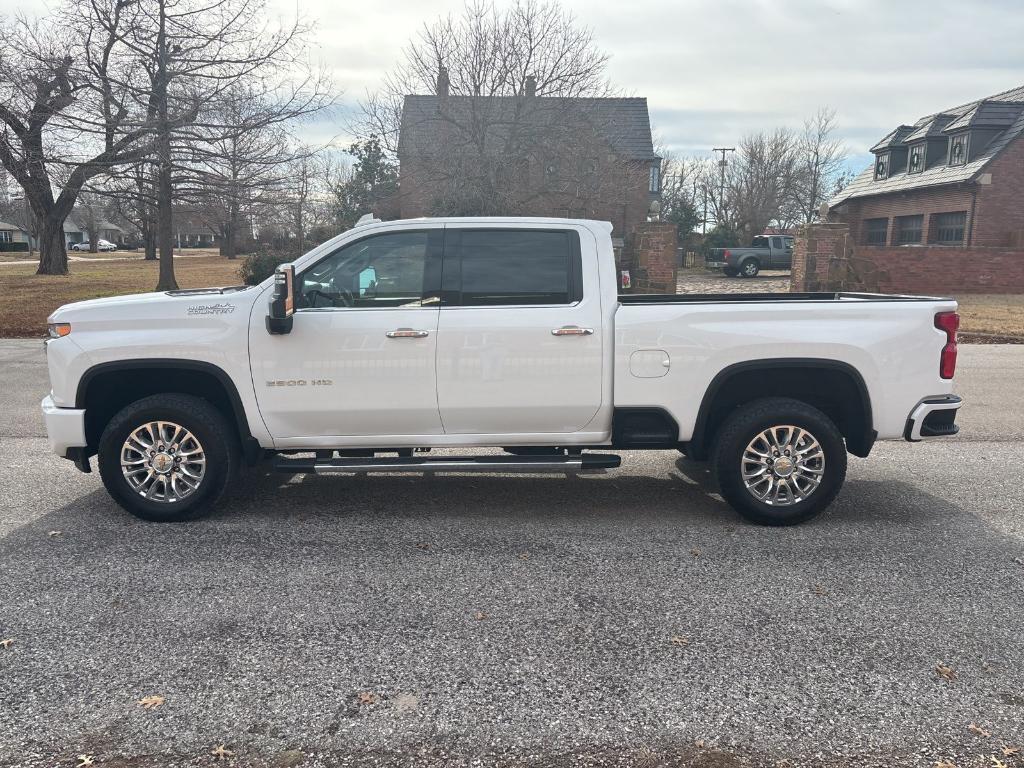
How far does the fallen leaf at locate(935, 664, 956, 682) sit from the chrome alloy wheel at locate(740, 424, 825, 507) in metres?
1.87

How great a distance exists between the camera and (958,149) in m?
37.3

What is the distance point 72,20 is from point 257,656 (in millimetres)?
23716

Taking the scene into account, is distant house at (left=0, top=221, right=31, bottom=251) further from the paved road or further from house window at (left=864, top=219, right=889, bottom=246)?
the paved road

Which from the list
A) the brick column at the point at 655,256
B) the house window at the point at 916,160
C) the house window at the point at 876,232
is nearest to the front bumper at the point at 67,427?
the brick column at the point at 655,256

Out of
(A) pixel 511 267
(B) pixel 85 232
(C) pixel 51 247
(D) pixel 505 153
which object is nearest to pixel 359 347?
(A) pixel 511 267

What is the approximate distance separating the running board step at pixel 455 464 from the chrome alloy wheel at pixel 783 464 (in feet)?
2.88

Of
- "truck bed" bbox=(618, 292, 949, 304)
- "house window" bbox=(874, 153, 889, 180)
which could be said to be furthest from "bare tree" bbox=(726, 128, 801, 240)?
"truck bed" bbox=(618, 292, 949, 304)

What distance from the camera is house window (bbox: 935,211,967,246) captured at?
36188mm

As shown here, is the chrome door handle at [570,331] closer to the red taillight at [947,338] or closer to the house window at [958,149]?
the red taillight at [947,338]

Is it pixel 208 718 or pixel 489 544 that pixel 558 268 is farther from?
pixel 208 718

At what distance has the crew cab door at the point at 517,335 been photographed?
5.37m

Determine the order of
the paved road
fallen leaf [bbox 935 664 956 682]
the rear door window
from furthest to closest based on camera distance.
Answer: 1. the rear door window
2. fallen leaf [bbox 935 664 956 682]
3. the paved road

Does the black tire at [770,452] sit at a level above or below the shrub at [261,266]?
below

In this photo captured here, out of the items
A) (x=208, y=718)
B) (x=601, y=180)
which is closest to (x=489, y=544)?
(x=208, y=718)
